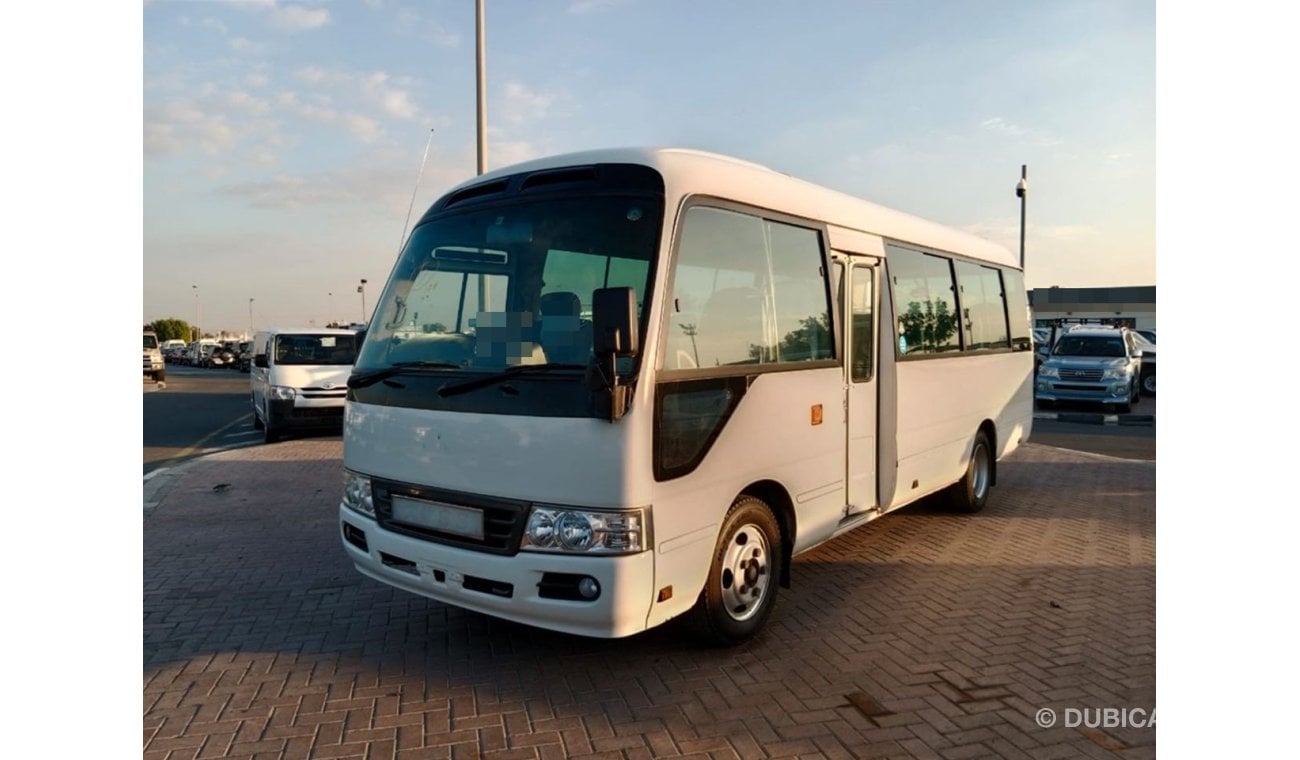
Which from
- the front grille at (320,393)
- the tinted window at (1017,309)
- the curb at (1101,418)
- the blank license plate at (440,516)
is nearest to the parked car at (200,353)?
the front grille at (320,393)

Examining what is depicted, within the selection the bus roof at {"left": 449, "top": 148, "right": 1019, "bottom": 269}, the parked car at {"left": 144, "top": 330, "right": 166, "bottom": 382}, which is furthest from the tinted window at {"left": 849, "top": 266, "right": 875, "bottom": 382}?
the parked car at {"left": 144, "top": 330, "right": 166, "bottom": 382}

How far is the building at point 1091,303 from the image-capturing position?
5859cm

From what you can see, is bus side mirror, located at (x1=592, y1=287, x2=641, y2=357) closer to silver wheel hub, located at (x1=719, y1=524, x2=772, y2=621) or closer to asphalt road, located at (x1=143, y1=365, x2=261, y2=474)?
silver wheel hub, located at (x1=719, y1=524, x2=772, y2=621)

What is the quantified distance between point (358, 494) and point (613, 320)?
2.21m

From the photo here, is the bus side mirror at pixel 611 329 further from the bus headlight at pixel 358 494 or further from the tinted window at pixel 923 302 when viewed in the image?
the tinted window at pixel 923 302

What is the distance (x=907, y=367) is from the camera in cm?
679

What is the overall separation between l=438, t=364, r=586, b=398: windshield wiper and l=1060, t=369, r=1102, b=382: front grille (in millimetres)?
18636

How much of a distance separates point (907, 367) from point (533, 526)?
12.7 feet

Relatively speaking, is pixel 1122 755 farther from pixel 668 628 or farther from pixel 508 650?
pixel 508 650

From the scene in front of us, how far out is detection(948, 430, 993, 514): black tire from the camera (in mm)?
8461

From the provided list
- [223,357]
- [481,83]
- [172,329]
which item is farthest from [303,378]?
[172,329]

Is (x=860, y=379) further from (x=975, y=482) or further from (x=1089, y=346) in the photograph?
(x=1089, y=346)

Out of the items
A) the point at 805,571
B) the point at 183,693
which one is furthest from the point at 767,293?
the point at 183,693

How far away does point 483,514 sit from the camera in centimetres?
427
